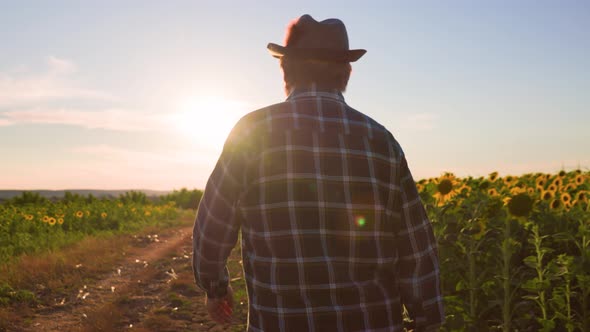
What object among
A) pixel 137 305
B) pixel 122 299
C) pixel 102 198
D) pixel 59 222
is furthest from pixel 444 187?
pixel 102 198

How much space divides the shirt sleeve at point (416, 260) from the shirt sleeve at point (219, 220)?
0.74 metres

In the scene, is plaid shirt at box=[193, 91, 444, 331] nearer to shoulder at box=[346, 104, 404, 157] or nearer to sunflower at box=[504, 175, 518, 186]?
shoulder at box=[346, 104, 404, 157]

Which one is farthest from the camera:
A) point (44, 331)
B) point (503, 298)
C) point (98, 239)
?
point (98, 239)

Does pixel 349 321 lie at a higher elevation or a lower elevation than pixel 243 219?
lower

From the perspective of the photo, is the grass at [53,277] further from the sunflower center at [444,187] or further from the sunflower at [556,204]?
the sunflower at [556,204]

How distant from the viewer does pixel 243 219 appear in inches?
99.8

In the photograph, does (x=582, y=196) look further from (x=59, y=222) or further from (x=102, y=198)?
(x=102, y=198)

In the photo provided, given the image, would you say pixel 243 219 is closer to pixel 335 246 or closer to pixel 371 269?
pixel 335 246

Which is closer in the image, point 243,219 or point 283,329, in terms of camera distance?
point 283,329

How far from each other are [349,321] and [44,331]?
5.53 meters

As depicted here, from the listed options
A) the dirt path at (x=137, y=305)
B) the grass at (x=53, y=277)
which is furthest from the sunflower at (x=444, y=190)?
the grass at (x=53, y=277)

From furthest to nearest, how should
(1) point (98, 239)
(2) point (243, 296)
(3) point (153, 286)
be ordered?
(1) point (98, 239)
(3) point (153, 286)
(2) point (243, 296)

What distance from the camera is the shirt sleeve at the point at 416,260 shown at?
Result: 2.63 meters

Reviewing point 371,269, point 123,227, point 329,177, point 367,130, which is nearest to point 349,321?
point 371,269
